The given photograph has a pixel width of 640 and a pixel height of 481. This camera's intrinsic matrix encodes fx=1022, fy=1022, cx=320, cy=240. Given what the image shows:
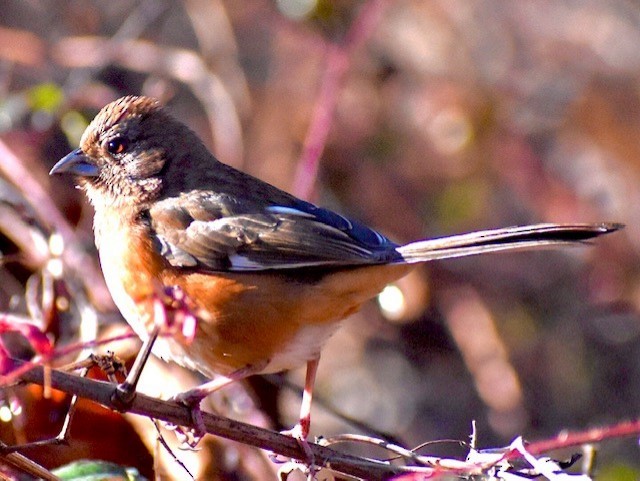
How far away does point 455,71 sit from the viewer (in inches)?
293

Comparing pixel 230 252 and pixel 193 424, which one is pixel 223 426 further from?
pixel 230 252

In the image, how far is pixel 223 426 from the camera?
292 centimetres

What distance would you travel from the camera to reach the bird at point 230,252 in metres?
3.65

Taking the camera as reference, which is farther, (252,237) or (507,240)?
(252,237)

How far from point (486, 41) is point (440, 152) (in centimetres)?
95

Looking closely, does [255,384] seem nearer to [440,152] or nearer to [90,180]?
[90,180]

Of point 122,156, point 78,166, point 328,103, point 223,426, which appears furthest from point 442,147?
point 223,426

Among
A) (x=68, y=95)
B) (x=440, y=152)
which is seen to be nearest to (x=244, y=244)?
(x=68, y=95)

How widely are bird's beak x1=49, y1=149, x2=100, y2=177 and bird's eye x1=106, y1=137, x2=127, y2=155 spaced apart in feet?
0.30

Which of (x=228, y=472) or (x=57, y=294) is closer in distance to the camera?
(x=228, y=472)

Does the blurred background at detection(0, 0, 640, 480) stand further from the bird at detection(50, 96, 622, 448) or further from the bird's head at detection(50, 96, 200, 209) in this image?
the bird at detection(50, 96, 622, 448)

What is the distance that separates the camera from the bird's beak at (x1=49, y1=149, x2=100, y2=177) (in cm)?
419

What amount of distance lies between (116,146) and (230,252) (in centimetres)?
77

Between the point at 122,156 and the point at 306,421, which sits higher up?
the point at 122,156
